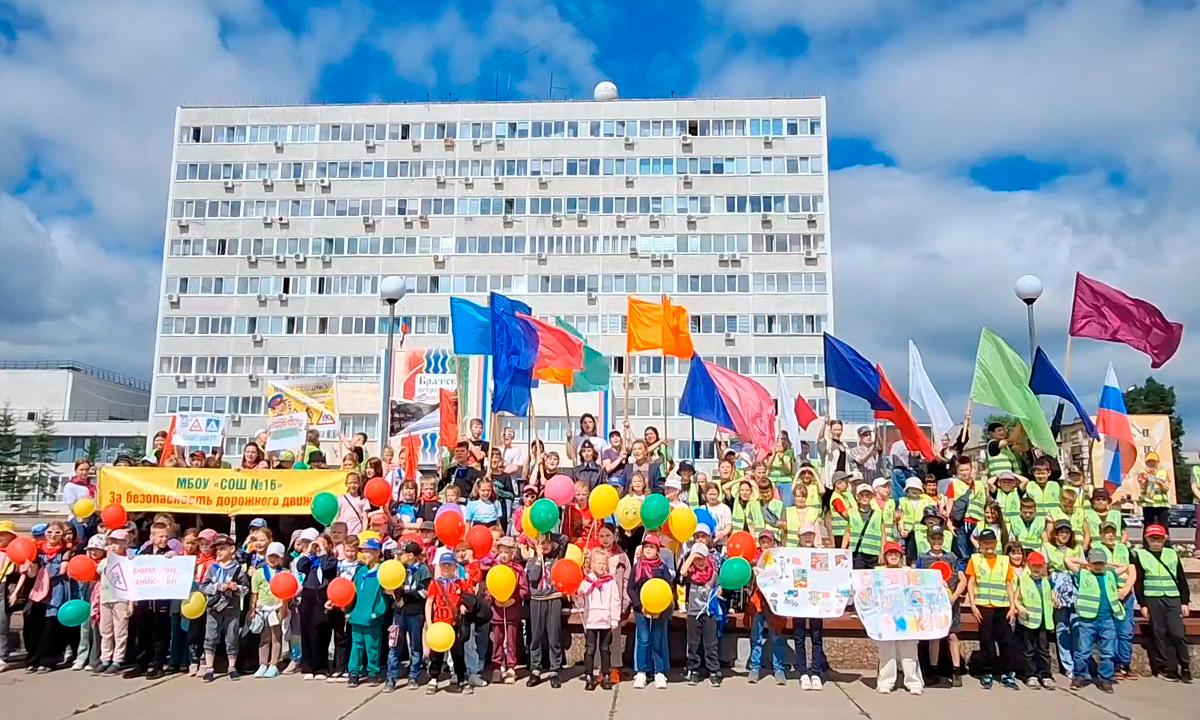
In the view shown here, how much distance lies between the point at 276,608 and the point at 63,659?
9.10 feet

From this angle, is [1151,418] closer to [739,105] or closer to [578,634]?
[578,634]

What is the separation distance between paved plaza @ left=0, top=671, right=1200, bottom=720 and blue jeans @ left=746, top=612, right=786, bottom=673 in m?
0.24

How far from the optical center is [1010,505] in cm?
1059

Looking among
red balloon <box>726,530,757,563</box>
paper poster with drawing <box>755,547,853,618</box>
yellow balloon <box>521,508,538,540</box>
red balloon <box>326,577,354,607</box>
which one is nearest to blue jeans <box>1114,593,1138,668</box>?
paper poster with drawing <box>755,547,853,618</box>

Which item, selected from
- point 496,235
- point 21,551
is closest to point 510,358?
point 21,551

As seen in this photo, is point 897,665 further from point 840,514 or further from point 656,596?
point 656,596

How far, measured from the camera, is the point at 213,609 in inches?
395

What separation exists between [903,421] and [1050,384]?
7.01 feet

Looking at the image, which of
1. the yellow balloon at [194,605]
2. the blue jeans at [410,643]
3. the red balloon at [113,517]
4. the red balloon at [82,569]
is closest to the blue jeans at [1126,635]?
the blue jeans at [410,643]

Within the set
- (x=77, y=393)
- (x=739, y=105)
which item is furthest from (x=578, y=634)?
(x=77, y=393)

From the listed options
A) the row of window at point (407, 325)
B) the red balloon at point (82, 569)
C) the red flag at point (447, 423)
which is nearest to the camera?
the red balloon at point (82, 569)

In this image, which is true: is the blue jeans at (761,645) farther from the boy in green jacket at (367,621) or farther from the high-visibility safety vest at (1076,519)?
the boy in green jacket at (367,621)

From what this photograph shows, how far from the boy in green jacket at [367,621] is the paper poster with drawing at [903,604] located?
4980 mm

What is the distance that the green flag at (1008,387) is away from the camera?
1252 centimetres
